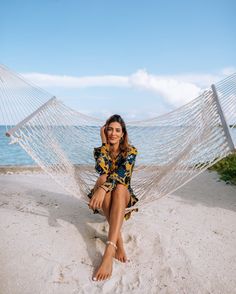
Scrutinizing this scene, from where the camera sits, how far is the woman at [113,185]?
170 centimetres

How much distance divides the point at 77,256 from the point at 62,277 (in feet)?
0.72

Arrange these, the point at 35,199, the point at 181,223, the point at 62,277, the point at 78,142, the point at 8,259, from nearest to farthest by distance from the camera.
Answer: the point at 62,277 → the point at 8,259 → the point at 181,223 → the point at 78,142 → the point at 35,199

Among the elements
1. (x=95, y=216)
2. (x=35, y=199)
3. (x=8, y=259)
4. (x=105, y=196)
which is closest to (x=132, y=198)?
(x=105, y=196)

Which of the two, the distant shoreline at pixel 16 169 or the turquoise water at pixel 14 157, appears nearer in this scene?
the distant shoreline at pixel 16 169

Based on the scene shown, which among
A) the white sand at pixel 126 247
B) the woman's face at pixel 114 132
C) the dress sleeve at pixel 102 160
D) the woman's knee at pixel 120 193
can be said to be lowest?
the white sand at pixel 126 247

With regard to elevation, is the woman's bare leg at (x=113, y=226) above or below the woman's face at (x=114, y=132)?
below

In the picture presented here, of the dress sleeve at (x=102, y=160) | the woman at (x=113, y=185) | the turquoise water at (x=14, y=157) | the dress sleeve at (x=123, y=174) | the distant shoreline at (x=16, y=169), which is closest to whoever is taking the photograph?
the woman at (x=113, y=185)

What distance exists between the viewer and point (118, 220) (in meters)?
1.72

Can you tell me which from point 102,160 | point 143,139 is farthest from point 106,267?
point 143,139

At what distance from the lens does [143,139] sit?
2846mm

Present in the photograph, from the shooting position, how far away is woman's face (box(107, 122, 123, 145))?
79.7 inches

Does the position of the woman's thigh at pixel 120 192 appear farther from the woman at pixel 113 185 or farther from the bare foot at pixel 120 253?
the bare foot at pixel 120 253

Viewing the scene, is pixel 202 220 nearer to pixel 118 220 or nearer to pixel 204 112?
pixel 204 112

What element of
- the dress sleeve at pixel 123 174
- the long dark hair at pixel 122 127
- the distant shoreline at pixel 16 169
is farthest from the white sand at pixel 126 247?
the distant shoreline at pixel 16 169
